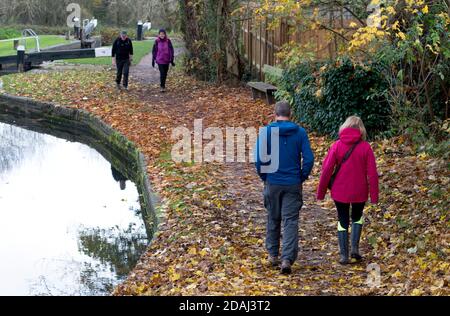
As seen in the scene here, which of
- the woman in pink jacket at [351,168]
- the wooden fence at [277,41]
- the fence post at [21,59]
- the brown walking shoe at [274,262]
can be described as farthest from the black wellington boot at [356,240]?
the fence post at [21,59]

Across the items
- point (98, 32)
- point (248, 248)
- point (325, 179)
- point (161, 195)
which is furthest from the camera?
point (98, 32)

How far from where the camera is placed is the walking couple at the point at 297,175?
27.5 feet

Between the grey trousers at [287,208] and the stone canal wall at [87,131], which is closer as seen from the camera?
the grey trousers at [287,208]

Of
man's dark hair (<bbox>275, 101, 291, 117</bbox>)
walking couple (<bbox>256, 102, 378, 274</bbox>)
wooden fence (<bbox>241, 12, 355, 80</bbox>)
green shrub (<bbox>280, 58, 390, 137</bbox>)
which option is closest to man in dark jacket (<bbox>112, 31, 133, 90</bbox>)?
wooden fence (<bbox>241, 12, 355, 80</bbox>)

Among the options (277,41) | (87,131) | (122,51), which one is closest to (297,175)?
(87,131)

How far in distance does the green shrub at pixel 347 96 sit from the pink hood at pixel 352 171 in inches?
230

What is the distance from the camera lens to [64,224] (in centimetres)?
1307

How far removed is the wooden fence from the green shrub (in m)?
1.24

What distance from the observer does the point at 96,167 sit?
1725 centimetres

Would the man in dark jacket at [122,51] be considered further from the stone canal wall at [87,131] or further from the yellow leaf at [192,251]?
the yellow leaf at [192,251]

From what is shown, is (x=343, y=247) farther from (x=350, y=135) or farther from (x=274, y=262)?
(x=350, y=135)
